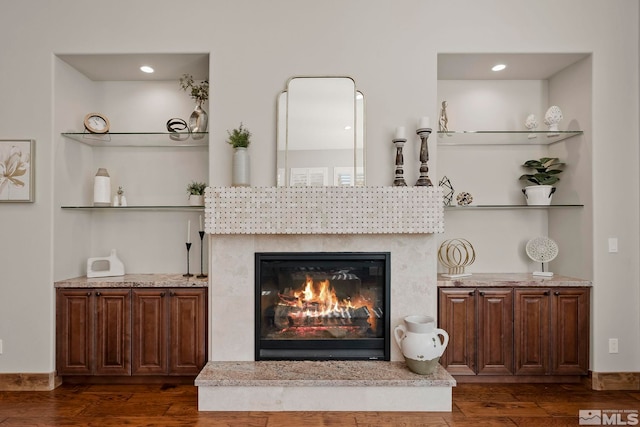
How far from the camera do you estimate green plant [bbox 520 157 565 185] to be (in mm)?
3254

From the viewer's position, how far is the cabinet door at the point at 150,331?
2930mm

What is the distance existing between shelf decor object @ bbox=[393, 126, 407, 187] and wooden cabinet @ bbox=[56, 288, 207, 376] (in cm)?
170

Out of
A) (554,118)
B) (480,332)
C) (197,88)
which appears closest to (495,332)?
(480,332)

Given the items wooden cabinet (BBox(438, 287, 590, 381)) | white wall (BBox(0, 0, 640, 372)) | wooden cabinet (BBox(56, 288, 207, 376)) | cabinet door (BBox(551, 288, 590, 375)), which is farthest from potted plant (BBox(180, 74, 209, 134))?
cabinet door (BBox(551, 288, 590, 375))

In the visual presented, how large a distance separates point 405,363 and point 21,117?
346 centimetres

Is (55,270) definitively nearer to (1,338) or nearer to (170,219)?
(1,338)

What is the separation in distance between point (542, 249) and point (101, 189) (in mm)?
3764

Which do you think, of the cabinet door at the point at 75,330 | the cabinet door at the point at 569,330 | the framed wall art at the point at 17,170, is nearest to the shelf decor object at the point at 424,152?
the cabinet door at the point at 569,330

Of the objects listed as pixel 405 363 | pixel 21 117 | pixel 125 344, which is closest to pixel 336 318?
pixel 405 363

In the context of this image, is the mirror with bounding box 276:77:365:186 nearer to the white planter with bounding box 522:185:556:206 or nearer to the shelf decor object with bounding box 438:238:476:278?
the shelf decor object with bounding box 438:238:476:278

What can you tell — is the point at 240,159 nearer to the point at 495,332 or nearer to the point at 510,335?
the point at 495,332

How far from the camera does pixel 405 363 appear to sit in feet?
9.20

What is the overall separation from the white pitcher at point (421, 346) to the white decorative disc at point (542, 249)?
1280mm

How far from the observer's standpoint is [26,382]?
2.89 meters
